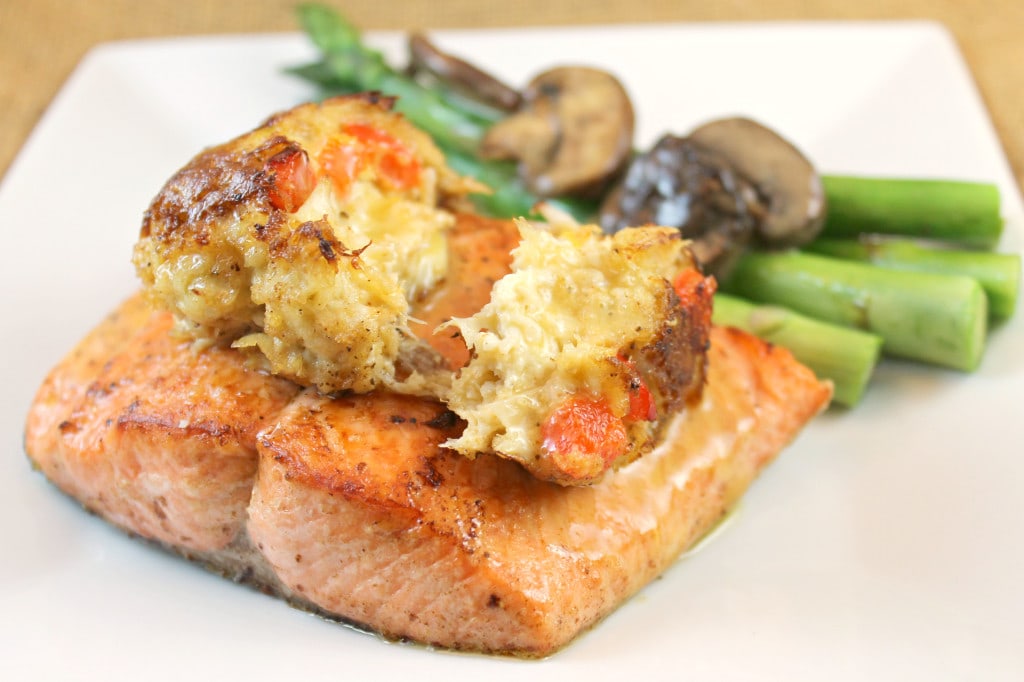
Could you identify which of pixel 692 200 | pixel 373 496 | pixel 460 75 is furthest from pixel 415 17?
pixel 373 496

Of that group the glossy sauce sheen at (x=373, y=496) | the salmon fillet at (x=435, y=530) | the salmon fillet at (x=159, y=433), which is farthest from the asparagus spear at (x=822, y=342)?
the salmon fillet at (x=159, y=433)

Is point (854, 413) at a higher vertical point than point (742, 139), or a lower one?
lower

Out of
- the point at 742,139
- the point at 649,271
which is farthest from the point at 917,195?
the point at 649,271

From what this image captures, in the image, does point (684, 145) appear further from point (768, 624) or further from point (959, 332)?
point (768, 624)

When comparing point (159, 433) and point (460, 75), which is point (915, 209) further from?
point (159, 433)

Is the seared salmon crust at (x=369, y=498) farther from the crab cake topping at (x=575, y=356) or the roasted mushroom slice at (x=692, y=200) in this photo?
the roasted mushroom slice at (x=692, y=200)
